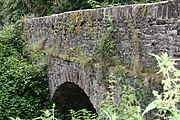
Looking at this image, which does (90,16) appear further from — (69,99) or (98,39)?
(69,99)

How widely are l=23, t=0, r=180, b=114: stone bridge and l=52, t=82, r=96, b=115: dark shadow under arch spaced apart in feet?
0.55

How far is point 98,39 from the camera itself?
225 inches

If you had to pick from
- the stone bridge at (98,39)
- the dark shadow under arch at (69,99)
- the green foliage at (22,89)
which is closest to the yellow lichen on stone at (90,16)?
the stone bridge at (98,39)

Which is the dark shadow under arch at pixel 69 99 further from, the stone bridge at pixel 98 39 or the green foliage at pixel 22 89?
the green foliage at pixel 22 89

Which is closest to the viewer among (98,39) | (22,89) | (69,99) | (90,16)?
(98,39)

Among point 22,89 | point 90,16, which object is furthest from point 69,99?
point 90,16

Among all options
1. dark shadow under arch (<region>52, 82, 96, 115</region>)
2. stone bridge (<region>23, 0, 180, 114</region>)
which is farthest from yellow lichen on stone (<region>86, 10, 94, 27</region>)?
dark shadow under arch (<region>52, 82, 96, 115</region>)

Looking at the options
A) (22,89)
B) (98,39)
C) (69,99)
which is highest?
(98,39)

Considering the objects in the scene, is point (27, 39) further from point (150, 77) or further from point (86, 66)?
point (150, 77)

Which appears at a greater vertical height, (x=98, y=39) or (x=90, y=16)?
(x=90, y=16)

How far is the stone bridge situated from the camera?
13.3 feet

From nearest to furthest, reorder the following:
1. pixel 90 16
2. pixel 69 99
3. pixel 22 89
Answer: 1. pixel 90 16
2. pixel 22 89
3. pixel 69 99

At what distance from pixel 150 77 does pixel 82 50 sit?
2.42 meters

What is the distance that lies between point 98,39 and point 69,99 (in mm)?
3930
